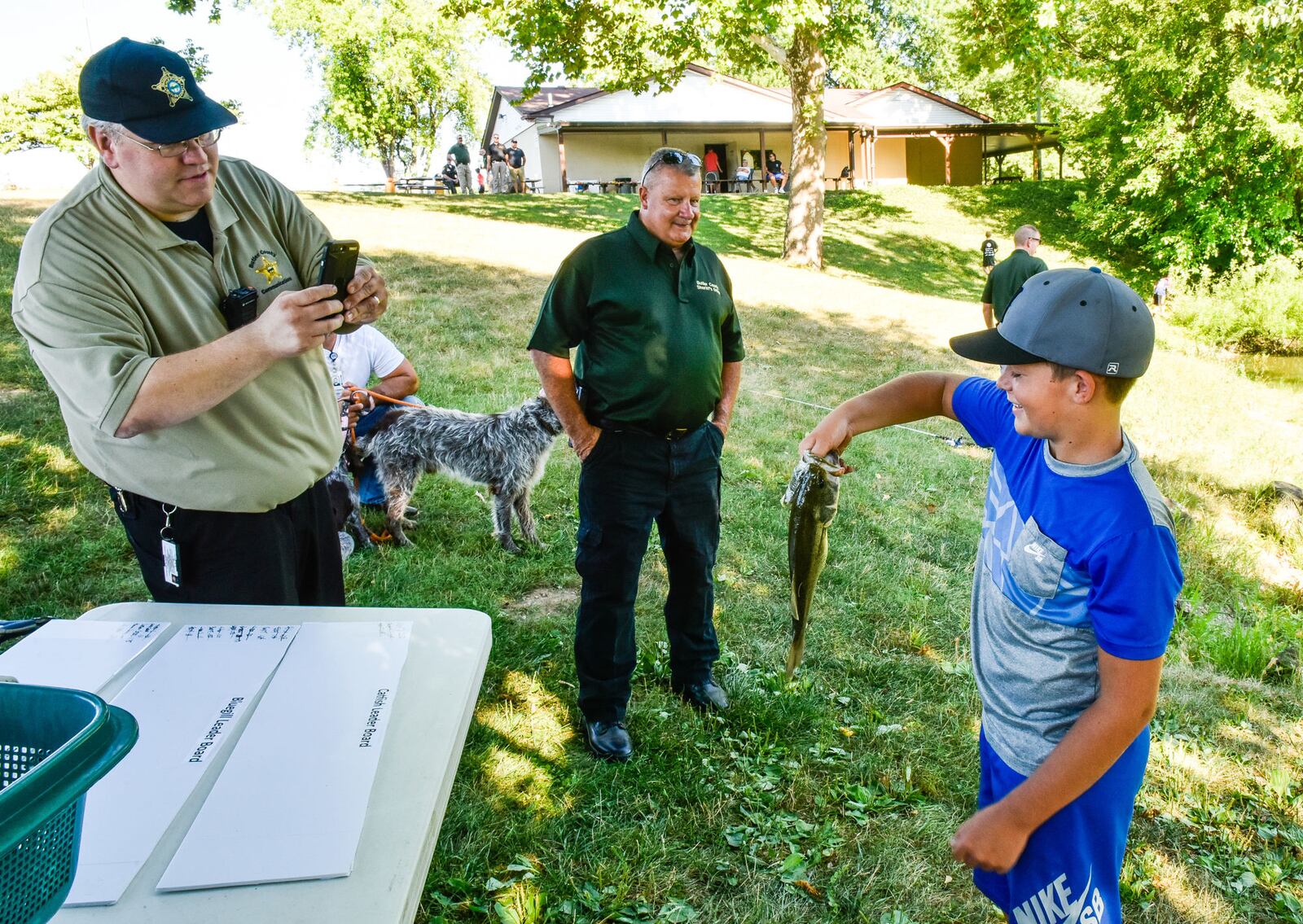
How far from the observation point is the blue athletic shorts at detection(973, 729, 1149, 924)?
2.04 metres

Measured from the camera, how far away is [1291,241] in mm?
21078

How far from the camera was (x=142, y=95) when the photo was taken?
2.17 meters

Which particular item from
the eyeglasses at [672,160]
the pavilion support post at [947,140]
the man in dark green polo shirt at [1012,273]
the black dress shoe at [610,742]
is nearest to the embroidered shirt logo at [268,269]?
the eyeglasses at [672,160]

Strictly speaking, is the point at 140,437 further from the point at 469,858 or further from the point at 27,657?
the point at 469,858

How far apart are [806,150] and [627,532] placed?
1751 centimetres

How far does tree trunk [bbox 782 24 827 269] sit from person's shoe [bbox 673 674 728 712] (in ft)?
52.9

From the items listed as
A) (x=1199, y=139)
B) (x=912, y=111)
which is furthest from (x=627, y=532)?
(x=912, y=111)

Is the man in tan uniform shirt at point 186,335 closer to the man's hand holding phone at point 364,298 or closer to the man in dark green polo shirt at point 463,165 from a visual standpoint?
the man's hand holding phone at point 364,298

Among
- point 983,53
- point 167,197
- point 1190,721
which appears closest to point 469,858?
point 167,197

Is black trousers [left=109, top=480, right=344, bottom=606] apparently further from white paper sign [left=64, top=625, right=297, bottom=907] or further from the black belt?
the black belt

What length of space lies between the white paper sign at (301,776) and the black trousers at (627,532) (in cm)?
176

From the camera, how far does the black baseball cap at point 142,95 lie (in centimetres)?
217

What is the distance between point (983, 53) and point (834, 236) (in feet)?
23.5

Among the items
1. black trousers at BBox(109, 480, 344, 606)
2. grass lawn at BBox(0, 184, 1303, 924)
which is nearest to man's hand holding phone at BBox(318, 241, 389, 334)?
black trousers at BBox(109, 480, 344, 606)
